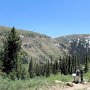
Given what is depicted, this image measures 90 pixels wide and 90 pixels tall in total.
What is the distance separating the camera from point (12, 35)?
52906 millimetres

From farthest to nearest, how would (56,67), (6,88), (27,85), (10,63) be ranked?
(56,67)
(10,63)
(27,85)
(6,88)

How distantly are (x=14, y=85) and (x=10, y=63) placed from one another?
35.7m

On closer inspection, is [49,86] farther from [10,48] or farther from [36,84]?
[10,48]

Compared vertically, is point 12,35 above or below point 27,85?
above

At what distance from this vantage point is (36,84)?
17.1m

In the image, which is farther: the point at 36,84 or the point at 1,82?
the point at 36,84

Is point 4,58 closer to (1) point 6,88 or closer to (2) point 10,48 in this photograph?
(2) point 10,48

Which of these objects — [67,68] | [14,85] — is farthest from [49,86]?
[67,68]

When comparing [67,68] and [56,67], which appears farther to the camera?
[56,67]

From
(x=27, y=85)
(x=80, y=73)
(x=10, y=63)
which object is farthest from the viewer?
(x=10, y=63)

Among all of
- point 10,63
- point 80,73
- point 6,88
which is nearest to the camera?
point 6,88

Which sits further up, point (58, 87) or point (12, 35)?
point (12, 35)

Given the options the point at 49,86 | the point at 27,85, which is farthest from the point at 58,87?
the point at 27,85

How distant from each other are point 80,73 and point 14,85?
7.39 metres
